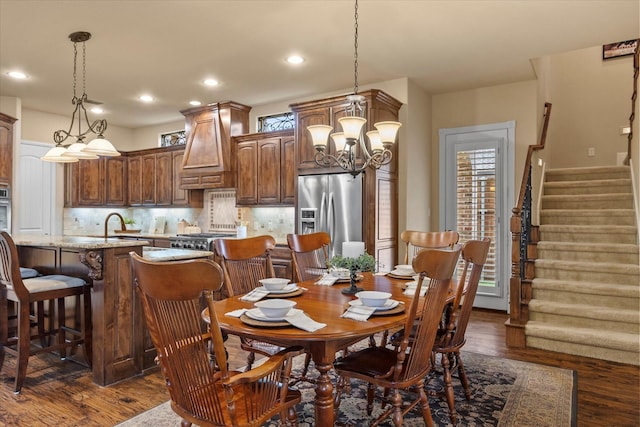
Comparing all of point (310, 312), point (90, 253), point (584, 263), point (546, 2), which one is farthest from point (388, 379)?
point (584, 263)

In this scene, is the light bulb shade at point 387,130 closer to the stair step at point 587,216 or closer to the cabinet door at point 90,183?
the stair step at point 587,216

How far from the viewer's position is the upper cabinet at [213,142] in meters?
5.90

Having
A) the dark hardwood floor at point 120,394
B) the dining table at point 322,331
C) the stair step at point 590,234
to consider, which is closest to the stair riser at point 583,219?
the stair step at point 590,234

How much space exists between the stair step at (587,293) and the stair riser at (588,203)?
5.26 feet

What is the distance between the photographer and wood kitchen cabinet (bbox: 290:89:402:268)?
14.7ft

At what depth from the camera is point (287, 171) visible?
546 cm

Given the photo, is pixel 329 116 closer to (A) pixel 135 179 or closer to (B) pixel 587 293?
(B) pixel 587 293

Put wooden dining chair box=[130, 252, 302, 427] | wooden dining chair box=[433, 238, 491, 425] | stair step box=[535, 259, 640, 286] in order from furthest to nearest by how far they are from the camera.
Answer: stair step box=[535, 259, 640, 286]
wooden dining chair box=[433, 238, 491, 425]
wooden dining chair box=[130, 252, 302, 427]

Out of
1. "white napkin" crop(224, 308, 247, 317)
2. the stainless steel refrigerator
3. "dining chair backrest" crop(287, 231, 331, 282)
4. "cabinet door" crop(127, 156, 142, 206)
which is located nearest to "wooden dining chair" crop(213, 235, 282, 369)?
"dining chair backrest" crop(287, 231, 331, 282)

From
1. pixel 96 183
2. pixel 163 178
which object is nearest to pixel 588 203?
pixel 163 178

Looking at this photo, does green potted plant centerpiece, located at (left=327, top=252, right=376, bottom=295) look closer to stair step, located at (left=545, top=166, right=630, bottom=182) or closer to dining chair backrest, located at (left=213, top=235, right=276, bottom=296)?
dining chair backrest, located at (left=213, top=235, right=276, bottom=296)

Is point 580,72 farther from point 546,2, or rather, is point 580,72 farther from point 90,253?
point 90,253

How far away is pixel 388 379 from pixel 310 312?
1.58ft

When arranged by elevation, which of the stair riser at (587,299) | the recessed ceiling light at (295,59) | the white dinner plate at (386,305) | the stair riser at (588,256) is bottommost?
the stair riser at (587,299)
